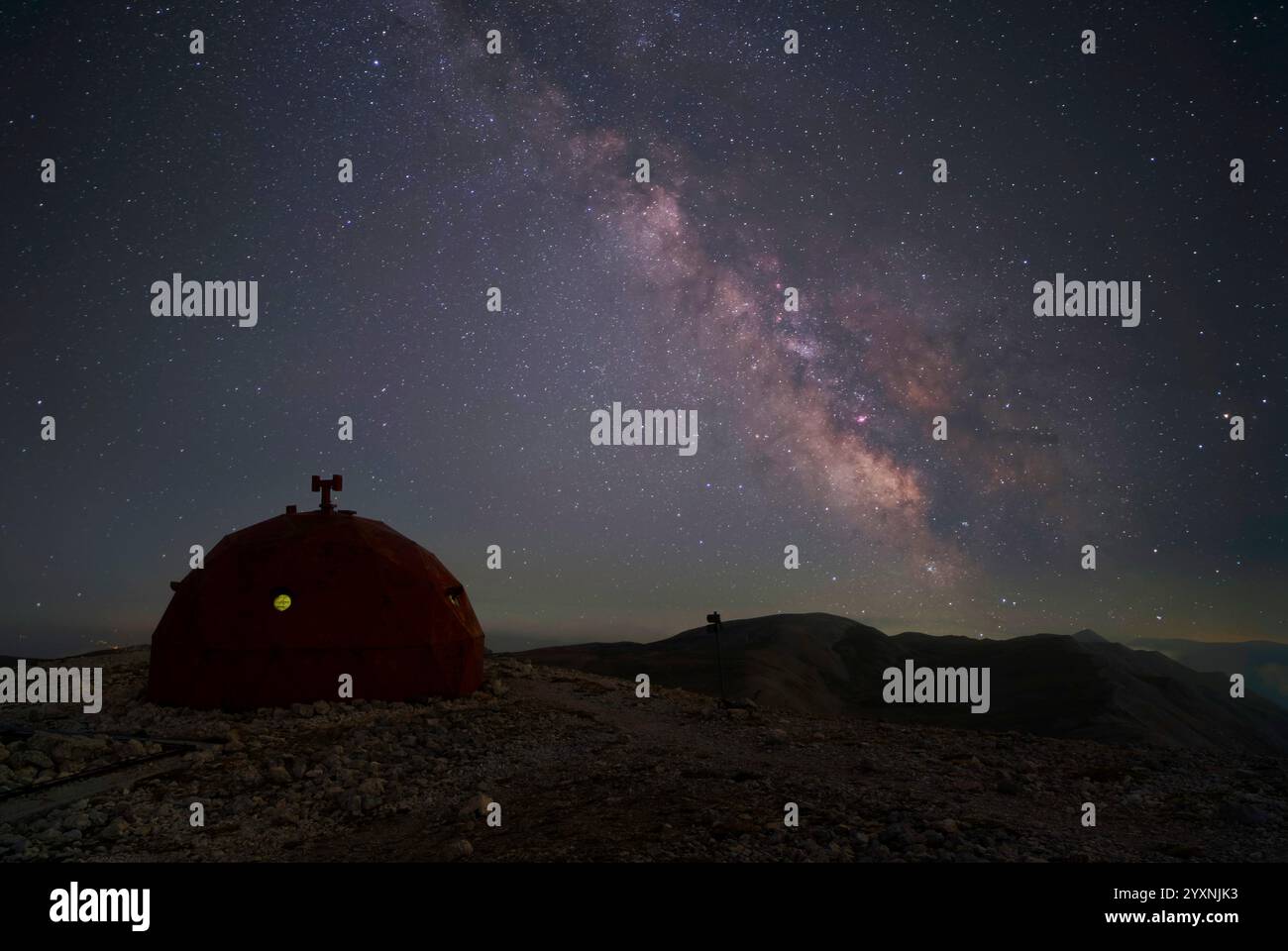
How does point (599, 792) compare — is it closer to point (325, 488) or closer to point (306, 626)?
point (306, 626)

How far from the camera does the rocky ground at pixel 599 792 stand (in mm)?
8484

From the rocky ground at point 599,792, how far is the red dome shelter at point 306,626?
0.70 metres

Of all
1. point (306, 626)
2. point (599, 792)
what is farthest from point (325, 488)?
point (599, 792)

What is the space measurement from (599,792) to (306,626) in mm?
9163

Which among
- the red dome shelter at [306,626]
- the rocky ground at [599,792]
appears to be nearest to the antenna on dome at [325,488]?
the red dome shelter at [306,626]

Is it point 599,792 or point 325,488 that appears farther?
point 325,488

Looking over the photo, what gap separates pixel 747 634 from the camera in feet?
195

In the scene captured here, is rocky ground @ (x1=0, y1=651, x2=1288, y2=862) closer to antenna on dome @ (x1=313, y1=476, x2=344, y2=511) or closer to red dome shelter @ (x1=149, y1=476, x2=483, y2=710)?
red dome shelter @ (x1=149, y1=476, x2=483, y2=710)

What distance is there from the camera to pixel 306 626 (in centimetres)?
1661

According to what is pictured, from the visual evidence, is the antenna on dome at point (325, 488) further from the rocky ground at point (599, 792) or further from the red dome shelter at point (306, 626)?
the rocky ground at point (599, 792)

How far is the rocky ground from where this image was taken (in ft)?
27.8

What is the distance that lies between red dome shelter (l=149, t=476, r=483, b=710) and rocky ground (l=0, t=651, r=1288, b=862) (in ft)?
2.30

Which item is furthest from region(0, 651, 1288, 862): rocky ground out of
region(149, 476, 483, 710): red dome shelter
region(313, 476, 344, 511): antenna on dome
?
region(313, 476, 344, 511): antenna on dome
